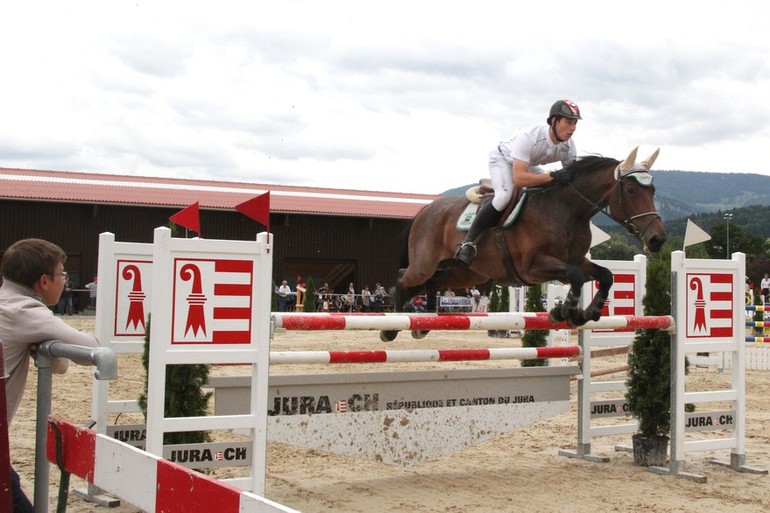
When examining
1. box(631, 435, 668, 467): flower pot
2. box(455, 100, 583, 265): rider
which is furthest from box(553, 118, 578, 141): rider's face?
box(631, 435, 668, 467): flower pot

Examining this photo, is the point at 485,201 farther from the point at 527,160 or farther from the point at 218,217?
the point at 218,217

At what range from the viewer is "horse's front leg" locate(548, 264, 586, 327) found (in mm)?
4332

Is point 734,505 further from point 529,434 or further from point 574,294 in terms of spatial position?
point 529,434

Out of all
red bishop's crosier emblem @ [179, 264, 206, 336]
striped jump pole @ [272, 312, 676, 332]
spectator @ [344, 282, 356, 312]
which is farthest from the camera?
spectator @ [344, 282, 356, 312]

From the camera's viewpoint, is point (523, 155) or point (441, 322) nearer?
point (441, 322)

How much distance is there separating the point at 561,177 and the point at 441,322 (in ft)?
4.45

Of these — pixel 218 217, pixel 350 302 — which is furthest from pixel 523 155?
pixel 218 217

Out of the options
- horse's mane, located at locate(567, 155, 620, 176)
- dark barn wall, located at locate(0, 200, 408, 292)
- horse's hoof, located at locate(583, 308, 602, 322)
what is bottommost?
horse's hoof, located at locate(583, 308, 602, 322)

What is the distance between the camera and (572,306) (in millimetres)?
4355

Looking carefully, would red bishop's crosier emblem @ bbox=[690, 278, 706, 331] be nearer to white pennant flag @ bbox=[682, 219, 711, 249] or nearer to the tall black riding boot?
the tall black riding boot

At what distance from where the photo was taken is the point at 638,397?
5.03 metres

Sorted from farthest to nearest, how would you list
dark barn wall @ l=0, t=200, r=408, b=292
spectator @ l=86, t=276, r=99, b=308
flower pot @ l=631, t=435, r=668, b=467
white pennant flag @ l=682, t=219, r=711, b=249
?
dark barn wall @ l=0, t=200, r=408, b=292, spectator @ l=86, t=276, r=99, b=308, white pennant flag @ l=682, t=219, r=711, b=249, flower pot @ l=631, t=435, r=668, b=467

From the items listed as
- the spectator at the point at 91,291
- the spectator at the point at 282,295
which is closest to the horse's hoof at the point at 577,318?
the spectator at the point at 282,295

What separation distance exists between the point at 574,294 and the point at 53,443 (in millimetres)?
3042
